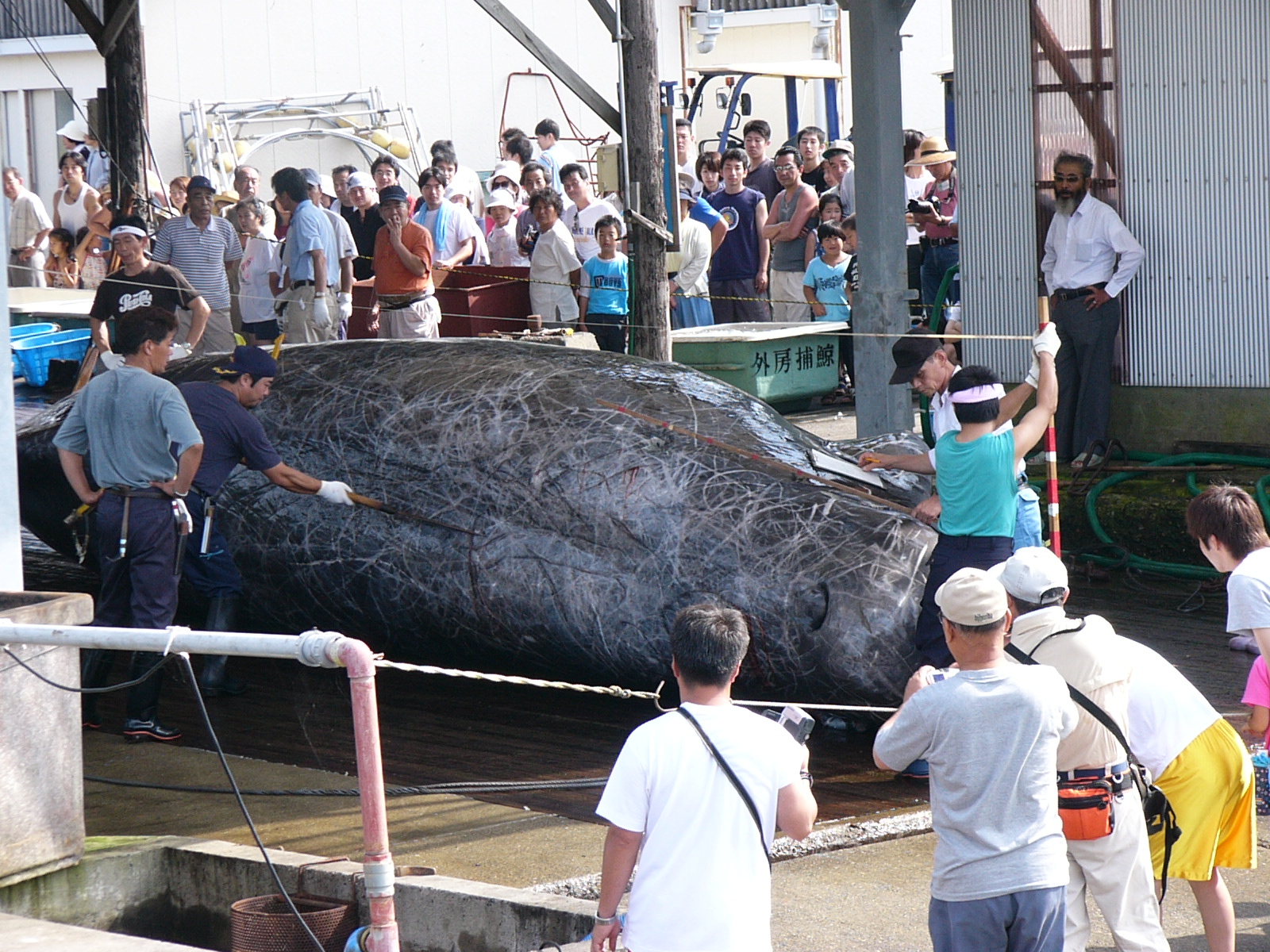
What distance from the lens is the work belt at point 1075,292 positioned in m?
10.7

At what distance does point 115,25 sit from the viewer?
615 inches

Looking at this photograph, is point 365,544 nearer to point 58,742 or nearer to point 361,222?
point 58,742

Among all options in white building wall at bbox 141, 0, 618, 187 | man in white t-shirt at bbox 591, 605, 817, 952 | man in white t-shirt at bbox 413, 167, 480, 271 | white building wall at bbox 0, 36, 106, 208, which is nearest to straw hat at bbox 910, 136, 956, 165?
man in white t-shirt at bbox 413, 167, 480, 271

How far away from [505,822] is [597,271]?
9.40 metres

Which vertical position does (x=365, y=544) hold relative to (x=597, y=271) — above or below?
below

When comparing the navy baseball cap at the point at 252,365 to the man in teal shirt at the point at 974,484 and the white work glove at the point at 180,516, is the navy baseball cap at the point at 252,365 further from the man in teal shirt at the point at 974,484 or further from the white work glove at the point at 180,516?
the man in teal shirt at the point at 974,484

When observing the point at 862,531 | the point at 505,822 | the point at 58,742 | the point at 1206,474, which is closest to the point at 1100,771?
the point at 505,822

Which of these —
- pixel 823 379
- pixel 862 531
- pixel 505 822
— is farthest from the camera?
pixel 823 379

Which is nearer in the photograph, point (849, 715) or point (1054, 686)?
point (1054, 686)

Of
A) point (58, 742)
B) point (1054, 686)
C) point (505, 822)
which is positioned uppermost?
point (1054, 686)

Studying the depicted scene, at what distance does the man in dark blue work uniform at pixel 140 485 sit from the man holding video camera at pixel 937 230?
7784 mm

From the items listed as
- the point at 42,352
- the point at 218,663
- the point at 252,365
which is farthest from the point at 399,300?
the point at 218,663

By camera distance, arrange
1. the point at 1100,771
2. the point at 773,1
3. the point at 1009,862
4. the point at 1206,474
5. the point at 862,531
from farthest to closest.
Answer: the point at 773,1, the point at 1206,474, the point at 862,531, the point at 1100,771, the point at 1009,862

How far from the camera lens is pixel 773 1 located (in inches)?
1400
